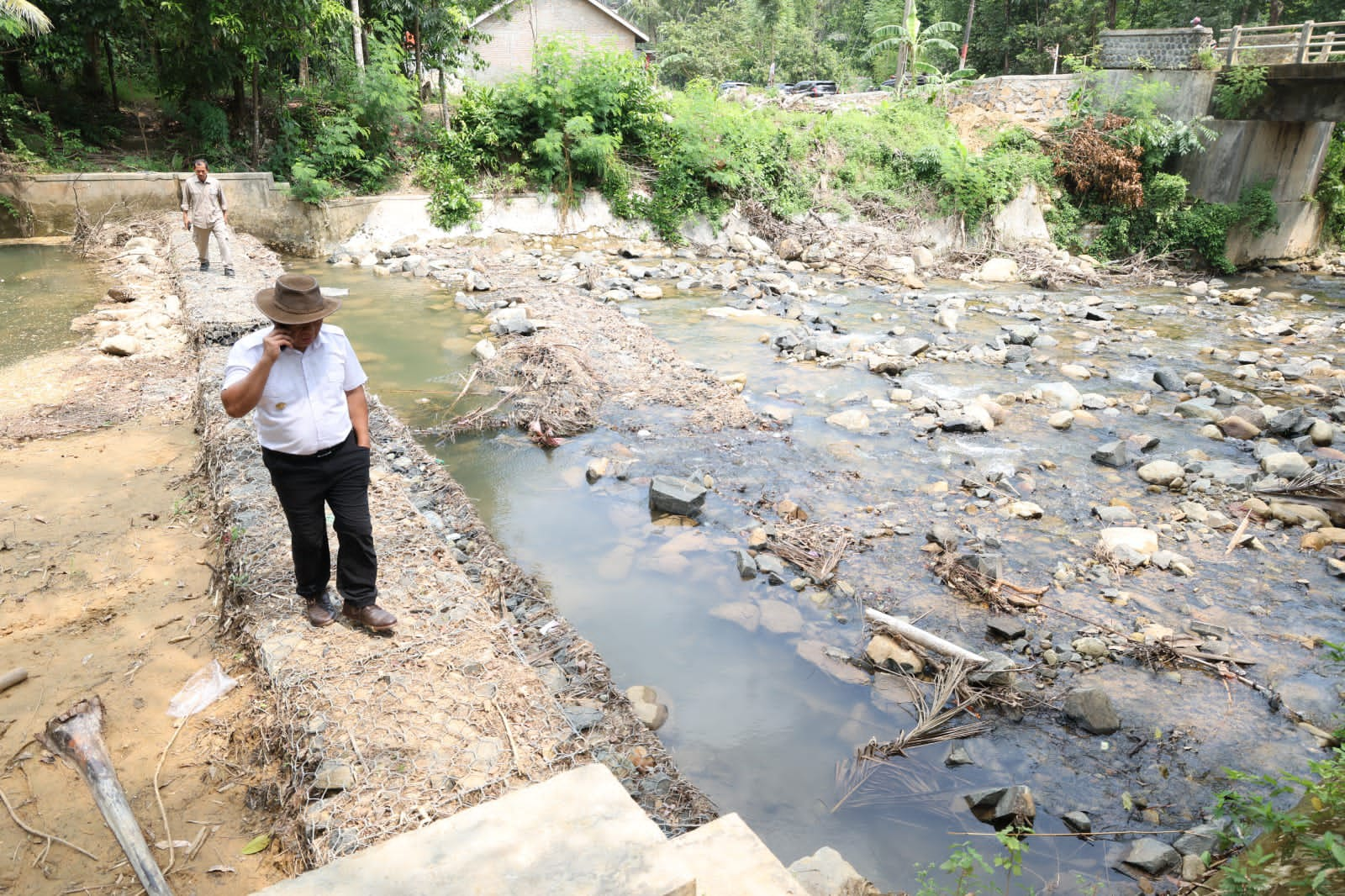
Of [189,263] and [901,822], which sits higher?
[189,263]

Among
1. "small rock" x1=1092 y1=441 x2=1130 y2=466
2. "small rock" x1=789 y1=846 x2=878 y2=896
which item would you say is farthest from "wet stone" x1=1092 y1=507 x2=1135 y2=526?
"small rock" x1=789 y1=846 x2=878 y2=896

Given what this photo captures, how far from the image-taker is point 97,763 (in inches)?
86.9

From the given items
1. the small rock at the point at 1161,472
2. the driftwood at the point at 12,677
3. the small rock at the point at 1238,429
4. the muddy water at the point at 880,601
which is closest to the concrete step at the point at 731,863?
the muddy water at the point at 880,601

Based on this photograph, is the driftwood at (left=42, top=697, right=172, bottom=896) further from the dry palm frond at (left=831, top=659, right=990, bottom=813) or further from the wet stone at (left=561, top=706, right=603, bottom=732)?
the dry palm frond at (left=831, top=659, right=990, bottom=813)

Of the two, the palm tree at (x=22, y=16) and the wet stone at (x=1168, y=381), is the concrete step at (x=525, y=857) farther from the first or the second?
the palm tree at (x=22, y=16)

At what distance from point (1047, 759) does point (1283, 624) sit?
230cm

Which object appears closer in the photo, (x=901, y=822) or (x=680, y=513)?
(x=901, y=822)

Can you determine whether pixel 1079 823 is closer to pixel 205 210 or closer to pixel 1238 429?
pixel 1238 429

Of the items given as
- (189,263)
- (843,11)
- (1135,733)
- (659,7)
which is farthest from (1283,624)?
(659,7)

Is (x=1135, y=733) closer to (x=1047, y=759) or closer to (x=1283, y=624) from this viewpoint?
(x=1047, y=759)

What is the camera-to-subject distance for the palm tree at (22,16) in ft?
41.7

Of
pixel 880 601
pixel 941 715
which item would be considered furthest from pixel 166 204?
pixel 941 715

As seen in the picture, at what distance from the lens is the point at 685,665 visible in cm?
469

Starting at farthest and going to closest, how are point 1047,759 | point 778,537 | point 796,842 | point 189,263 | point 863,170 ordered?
point 863,170 < point 189,263 < point 778,537 < point 1047,759 < point 796,842
